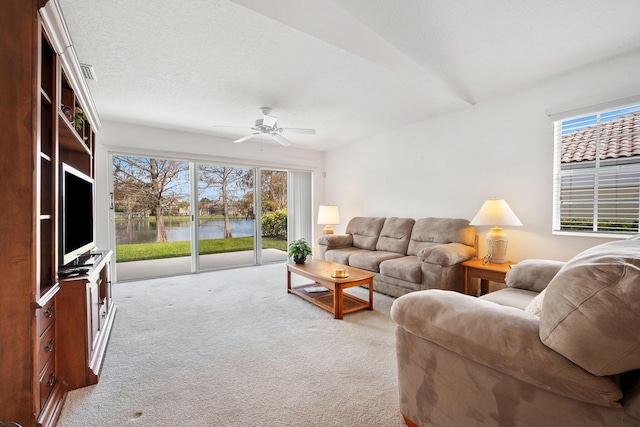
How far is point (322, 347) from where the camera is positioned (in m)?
2.20

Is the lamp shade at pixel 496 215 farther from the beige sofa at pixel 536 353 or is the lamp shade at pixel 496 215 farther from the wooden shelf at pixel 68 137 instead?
the wooden shelf at pixel 68 137

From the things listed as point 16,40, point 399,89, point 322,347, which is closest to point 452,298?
point 322,347

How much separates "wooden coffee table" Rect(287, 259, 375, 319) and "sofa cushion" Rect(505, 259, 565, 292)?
1251 mm

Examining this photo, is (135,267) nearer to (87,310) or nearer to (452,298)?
(87,310)

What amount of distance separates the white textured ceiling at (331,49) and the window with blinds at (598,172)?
0.59 meters

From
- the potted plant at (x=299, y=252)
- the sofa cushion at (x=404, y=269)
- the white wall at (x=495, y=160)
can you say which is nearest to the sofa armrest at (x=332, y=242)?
the white wall at (x=495, y=160)

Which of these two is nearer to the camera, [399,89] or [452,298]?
[452,298]

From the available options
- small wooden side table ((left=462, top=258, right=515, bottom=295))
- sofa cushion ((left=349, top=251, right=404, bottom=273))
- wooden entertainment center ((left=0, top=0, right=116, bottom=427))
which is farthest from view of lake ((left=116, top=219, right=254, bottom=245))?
small wooden side table ((left=462, top=258, right=515, bottom=295))

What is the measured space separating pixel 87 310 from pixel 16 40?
147 cm

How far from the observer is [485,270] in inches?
115

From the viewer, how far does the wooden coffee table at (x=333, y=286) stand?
2781mm

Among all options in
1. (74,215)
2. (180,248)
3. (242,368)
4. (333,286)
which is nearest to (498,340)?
(242,368)

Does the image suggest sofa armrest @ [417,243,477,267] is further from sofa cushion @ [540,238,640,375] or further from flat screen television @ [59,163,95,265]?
flat screen television @ [59,163,95,265]

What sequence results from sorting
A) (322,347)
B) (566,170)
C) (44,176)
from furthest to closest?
(566,170), (322,347), (44,176)
